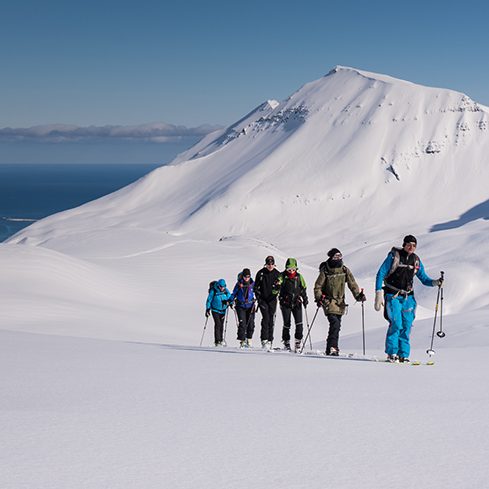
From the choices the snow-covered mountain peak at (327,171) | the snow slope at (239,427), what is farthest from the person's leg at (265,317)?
the snow-covered mountain peak at (327,171)

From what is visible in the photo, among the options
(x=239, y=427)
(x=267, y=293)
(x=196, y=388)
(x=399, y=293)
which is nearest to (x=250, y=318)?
(x=267, y=293)

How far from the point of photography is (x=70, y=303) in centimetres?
2705

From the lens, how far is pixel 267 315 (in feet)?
50.9

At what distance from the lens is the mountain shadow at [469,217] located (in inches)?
5822

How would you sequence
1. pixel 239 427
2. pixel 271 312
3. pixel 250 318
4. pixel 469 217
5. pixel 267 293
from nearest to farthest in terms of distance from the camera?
pixel 239 427 < pixel 267 293 < pixel 271 312 < pixel 250 318 < pixel 469 217

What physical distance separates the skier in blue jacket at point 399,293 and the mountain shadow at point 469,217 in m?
140

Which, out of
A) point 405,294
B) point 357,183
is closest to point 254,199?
point 357,183

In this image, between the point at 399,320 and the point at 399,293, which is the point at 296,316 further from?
the point at 399,293

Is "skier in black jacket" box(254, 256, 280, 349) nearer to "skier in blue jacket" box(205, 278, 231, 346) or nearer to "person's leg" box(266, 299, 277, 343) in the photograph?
"person's leg" box(266, 299, 277, 343)

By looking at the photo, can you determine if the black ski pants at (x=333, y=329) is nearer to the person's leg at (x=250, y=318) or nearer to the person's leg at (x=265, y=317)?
the person's leg at (x=265, y=317)

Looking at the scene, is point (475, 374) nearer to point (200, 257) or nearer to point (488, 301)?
point (200, 257)

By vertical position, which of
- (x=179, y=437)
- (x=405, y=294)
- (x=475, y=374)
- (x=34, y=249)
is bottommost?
(x=179, y=437)

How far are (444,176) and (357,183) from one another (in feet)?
76.1

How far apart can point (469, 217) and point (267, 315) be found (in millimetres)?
146026
